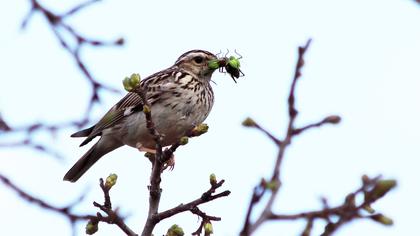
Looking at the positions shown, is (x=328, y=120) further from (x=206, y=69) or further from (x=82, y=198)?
(x=206, y=69)

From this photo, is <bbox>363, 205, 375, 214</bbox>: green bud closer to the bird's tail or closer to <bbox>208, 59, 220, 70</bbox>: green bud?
<bbox>208, 59, 220, 70</bbox>: green bud

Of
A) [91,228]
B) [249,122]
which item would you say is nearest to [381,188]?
[249,122]

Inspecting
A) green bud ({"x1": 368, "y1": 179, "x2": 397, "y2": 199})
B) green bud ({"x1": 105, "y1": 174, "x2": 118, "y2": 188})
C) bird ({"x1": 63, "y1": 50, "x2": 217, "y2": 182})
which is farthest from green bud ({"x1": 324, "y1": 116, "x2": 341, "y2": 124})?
bird ({"x1": 63, "y1": 50, "x2": 217, "y2": 182})

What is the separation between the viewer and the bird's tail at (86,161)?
26.7 feet

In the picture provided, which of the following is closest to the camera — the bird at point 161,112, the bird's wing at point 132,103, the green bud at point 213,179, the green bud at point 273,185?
the green bud at point 273,185

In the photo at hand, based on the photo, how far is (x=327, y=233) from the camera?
222 centimetres

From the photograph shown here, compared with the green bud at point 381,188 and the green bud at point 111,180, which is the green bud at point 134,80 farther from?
the green bud at point 381,188

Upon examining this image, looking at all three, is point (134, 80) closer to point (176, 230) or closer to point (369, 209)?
point (176, 230)

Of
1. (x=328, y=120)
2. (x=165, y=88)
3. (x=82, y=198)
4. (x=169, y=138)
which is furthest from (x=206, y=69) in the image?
(x=328, y=120)

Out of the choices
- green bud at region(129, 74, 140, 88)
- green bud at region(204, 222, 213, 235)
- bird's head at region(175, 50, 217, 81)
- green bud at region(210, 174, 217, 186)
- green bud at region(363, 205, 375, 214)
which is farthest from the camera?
bird's head at region(175, 50, 217, 81)

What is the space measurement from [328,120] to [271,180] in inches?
14.2

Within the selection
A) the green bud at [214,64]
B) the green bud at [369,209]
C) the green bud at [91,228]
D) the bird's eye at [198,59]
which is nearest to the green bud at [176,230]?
the green bud at [91,228]

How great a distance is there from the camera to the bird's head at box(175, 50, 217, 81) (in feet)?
27.8

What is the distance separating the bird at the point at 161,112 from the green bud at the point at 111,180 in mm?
2580
